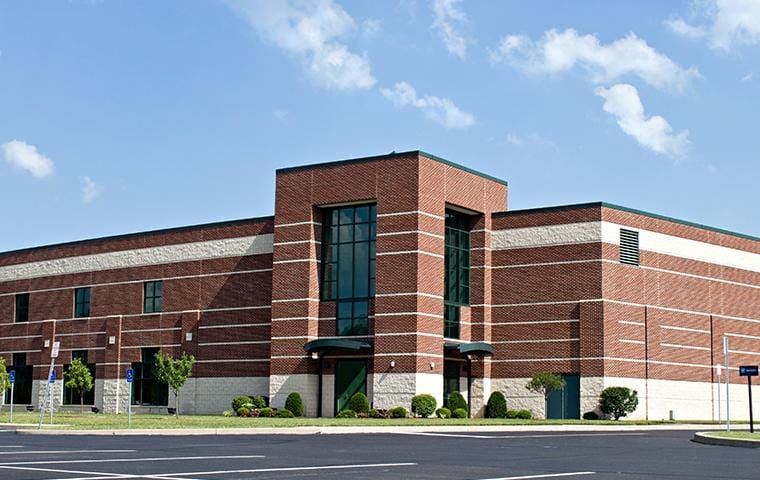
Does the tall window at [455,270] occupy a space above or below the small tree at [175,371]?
above

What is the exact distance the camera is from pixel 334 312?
54344mm

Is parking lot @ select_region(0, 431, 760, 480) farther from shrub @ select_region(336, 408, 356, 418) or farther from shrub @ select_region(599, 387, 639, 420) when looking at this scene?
shrub @ select_region(599, 387, 639, 420)

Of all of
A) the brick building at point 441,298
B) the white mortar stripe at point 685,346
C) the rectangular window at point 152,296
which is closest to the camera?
the brick building at point 441,298

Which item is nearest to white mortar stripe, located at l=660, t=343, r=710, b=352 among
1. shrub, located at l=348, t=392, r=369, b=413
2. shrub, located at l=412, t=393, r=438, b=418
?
shrub, located at l=412, t=393, r=438, b=418

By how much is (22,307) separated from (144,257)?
Result: 40.5 ft

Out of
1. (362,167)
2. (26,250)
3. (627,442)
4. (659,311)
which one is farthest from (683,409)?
(26,250)

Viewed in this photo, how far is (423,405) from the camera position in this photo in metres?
49.9

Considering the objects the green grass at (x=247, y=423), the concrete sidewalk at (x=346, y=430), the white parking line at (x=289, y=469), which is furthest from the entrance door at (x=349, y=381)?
the white parking line at (x=289, y=469)

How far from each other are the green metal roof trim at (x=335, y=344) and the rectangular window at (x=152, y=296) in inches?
518

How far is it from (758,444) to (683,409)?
28364 mm

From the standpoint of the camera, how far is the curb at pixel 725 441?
29.2 metres

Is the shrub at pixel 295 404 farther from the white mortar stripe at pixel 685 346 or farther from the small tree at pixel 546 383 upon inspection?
the white mortar stripe at pixel 685 346

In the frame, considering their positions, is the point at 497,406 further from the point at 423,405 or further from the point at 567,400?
the point at 423,405

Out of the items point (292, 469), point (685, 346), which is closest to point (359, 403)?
point (685, 346)
